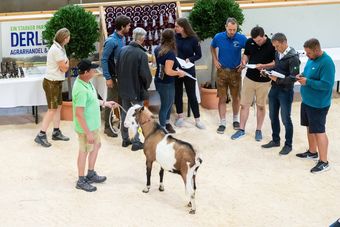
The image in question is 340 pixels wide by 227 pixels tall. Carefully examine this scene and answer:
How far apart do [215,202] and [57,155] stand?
2.00 metres

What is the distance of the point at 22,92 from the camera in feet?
26.0

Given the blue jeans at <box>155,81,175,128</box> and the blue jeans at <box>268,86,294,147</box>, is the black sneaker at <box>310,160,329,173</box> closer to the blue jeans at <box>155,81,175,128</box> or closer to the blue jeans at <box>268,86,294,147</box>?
the blue jeans at <box>268,86,294,147</box>

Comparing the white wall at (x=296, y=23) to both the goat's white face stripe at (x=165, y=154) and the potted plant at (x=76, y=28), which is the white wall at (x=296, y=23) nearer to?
the potted plant at (x=76, y=28)

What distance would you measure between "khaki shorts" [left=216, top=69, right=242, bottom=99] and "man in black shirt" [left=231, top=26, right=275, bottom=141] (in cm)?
28

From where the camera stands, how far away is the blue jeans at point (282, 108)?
6.89 m

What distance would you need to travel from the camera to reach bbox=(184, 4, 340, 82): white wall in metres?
9.17

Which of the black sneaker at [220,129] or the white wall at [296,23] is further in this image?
the white wall at [296,23]

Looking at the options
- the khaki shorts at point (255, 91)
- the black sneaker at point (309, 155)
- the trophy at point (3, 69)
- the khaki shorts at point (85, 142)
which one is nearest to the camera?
the khaki shorts at point (85, 142)

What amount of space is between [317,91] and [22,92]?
352 centimetres

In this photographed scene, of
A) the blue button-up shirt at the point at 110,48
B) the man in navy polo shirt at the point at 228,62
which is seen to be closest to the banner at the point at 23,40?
the blue button-up shirt at the point at 110,48

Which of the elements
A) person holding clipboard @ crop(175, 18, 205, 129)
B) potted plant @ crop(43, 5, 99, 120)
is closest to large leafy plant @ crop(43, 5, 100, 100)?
potted plant @ crop(43, 5, 99, 120)

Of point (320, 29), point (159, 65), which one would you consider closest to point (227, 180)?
point (159, 65)

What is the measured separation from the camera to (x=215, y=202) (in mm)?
5922

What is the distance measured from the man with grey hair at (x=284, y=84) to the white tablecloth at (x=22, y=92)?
109 inches
